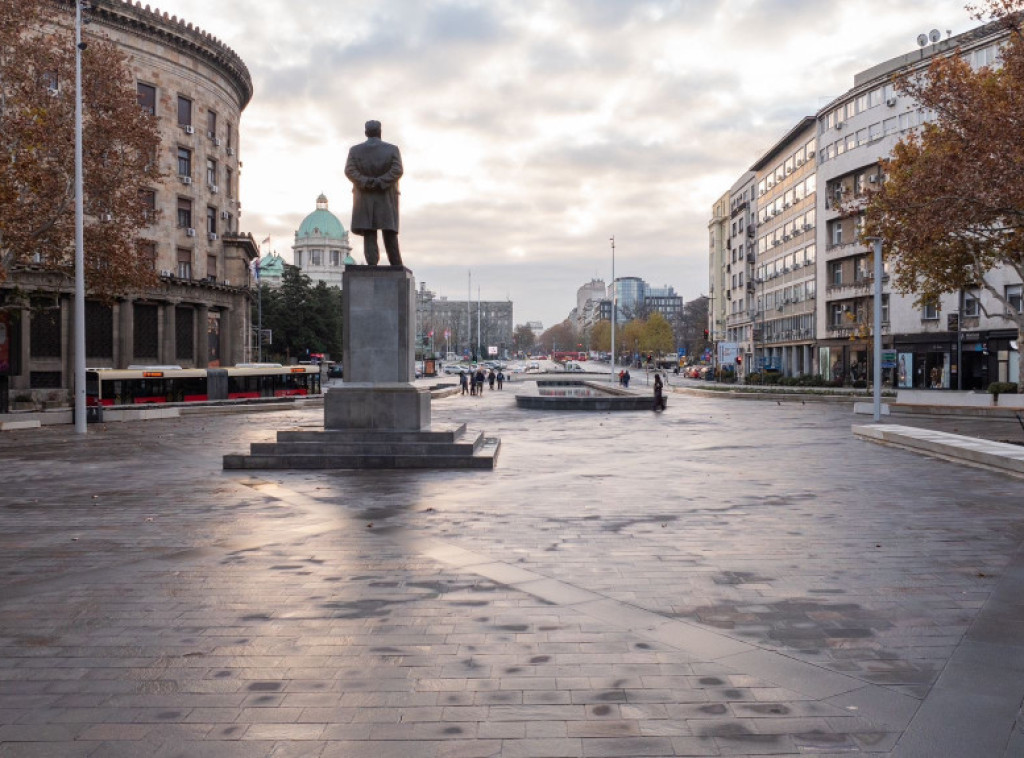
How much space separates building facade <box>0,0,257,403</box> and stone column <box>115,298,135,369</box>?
0.17 feet

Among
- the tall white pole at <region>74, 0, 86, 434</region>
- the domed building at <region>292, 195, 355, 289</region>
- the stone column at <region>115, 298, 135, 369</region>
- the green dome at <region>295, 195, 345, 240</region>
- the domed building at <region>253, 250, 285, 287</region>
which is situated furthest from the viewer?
the green dome at <region>295, 195, 345, 240</region>

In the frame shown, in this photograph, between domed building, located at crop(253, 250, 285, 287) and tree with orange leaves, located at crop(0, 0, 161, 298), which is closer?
tree with orange leaves, located at crop(0, 0, 161, 298)

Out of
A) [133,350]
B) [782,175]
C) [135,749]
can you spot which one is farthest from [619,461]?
[782,175]

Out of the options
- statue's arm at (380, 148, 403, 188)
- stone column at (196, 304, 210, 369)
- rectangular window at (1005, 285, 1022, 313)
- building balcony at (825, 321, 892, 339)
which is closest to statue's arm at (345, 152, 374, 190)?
statue's arm at (380, 148, 403, 188)

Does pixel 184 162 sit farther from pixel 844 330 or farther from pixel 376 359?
pixel 844 330

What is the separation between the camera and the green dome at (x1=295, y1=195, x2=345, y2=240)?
151000 mm

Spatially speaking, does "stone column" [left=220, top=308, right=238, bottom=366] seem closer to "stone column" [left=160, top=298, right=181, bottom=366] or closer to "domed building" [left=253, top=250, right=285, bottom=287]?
"stone column" [left=160, top=298, right=181, bottom=366]

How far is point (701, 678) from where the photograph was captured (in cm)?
463

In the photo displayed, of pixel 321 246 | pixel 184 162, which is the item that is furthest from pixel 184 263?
pixel 321 246

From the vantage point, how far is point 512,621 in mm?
5668

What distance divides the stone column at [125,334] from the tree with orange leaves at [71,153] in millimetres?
14385

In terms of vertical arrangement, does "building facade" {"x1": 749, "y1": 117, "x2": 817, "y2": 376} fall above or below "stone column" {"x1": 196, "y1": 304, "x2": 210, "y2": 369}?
above

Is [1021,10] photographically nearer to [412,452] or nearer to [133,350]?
[412,452]

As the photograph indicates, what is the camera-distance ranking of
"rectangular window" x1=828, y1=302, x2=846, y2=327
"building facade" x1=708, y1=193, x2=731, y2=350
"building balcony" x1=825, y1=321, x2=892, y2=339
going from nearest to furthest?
1. "building balcony" x1=825, y1=321, x2=892, y2=339
2. "rectangular window" x1=828, y1=302, x2=846, y2=327
3. "building facade" x1=708, y1=193, x2=731, y2=350
